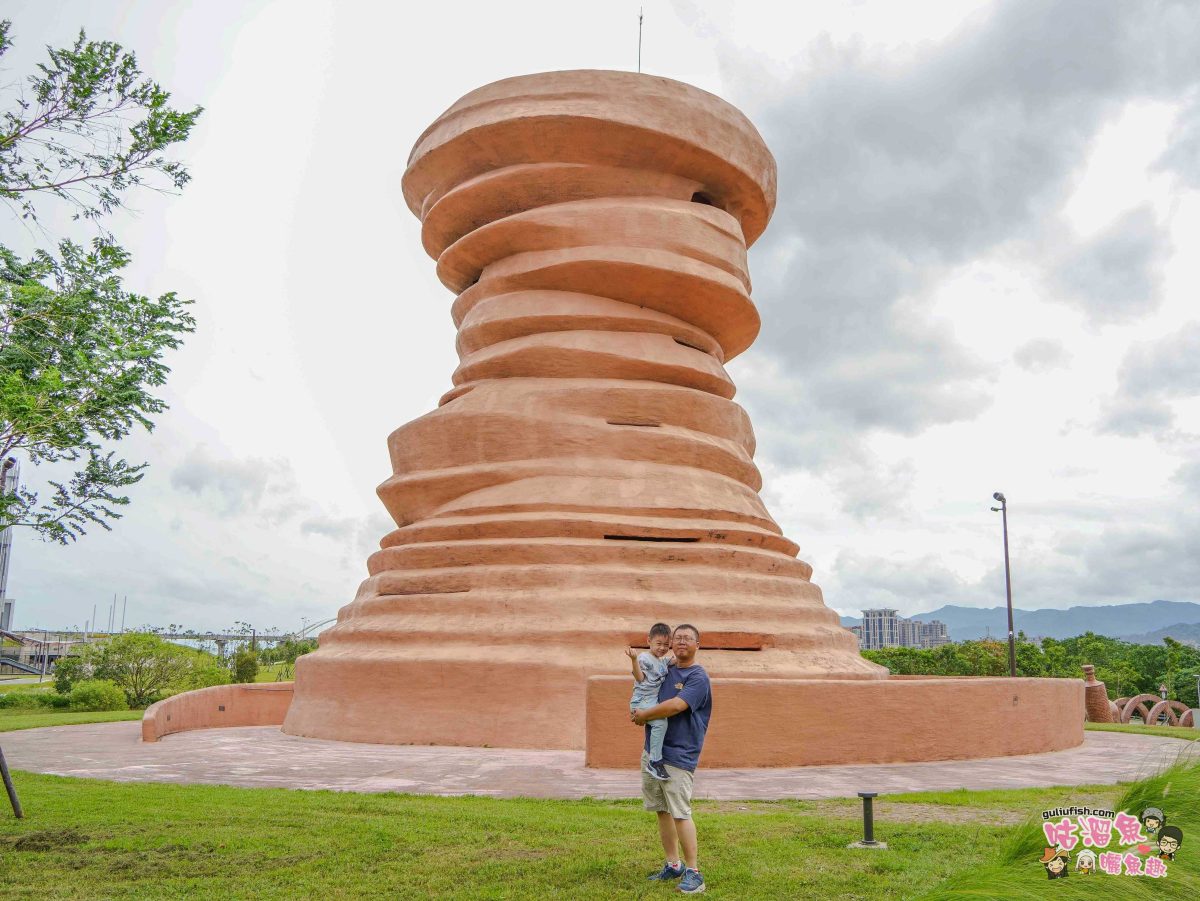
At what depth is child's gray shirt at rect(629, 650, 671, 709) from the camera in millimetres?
6121

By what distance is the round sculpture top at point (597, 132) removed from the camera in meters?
16.6

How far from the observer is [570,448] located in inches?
623

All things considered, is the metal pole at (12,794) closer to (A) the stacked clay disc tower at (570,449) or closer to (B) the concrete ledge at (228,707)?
(A) the stacked clay disc tower at (570,449)

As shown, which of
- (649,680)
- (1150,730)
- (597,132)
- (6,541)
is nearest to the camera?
(649,680)

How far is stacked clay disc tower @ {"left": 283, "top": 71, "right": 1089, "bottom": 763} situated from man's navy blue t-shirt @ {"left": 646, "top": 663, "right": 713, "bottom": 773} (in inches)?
284

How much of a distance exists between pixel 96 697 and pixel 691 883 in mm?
21750

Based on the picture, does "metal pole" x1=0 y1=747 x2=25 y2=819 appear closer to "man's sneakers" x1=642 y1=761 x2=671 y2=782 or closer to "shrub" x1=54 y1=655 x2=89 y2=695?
"man's sneakers" x1=642 y1=761 x2=671 y2=782

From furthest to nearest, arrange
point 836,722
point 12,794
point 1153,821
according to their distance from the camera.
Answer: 1. point 836,722
2. point 12,794
3. point 1153,821

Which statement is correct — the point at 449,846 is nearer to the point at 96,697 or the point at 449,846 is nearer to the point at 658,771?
the point at 658,771

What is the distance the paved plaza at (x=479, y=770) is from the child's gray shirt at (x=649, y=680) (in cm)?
304

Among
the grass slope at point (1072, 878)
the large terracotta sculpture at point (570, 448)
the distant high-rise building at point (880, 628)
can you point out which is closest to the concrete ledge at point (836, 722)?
the large terracotta sculpture at point (570, 448)

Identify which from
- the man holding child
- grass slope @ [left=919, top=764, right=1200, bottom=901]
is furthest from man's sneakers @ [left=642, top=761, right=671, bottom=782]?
grass slope @ [left=919, top=764, right=1200, bottom=901]

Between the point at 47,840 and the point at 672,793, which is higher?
the point at 672,793

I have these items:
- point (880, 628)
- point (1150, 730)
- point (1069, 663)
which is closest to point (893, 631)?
point (880, 628)
